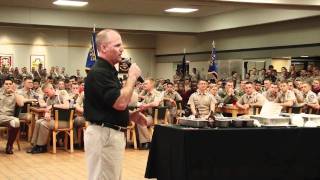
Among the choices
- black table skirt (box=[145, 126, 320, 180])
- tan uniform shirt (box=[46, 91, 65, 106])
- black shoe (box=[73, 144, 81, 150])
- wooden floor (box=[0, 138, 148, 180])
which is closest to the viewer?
black table skirt (box=[145, 126, 320, 180])

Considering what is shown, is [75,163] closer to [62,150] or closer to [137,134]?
[62,150]

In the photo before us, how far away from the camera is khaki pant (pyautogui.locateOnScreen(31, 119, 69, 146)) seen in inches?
342

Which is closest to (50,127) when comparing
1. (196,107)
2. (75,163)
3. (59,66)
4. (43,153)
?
(43,153)

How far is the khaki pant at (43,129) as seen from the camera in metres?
8.68

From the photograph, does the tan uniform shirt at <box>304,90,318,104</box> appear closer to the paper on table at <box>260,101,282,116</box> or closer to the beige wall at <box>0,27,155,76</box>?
the paper on table at <box>260,101,282,116</box>

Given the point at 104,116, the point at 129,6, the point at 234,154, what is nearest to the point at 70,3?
the point at 129,6

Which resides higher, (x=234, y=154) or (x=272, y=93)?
(x=272, y=93)

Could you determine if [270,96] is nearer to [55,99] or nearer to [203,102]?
[203,102]

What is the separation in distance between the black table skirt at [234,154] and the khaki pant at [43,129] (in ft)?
12.8

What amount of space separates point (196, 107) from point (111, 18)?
819 cm

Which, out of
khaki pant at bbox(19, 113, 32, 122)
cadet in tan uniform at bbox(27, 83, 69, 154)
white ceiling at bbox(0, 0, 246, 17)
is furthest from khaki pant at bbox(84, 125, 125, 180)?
white ceiling at bbox(0, 0, 246, 17)

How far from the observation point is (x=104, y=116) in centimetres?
311

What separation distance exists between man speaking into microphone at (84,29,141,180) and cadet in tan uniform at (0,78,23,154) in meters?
5.71

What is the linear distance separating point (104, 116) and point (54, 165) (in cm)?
475
